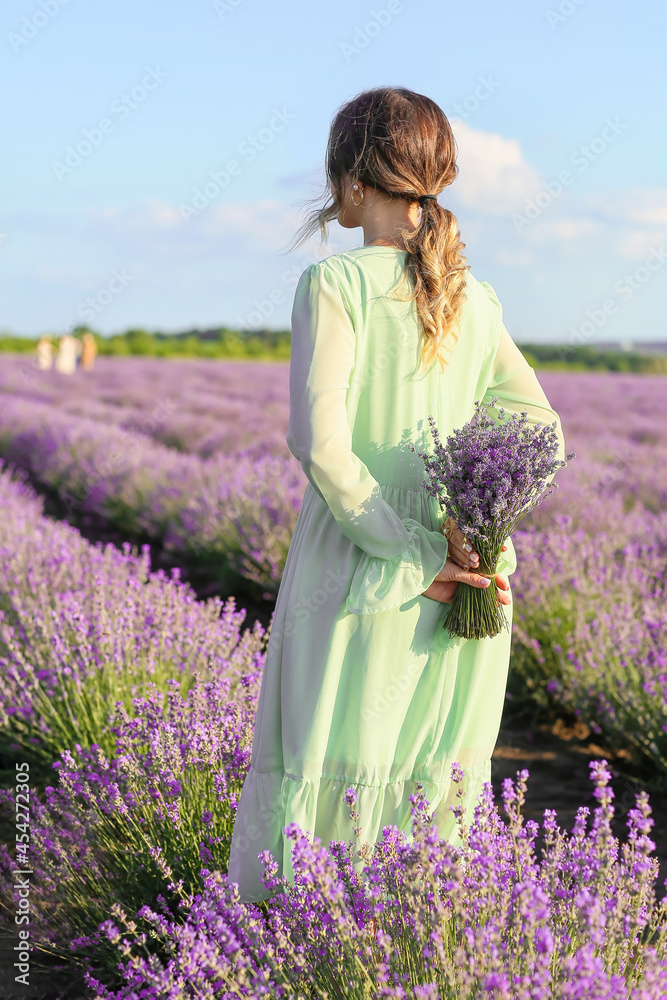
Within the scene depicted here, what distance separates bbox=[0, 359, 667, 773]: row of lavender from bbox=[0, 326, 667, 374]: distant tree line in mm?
27246

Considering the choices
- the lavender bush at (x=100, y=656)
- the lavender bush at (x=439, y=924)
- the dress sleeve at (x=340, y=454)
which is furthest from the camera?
the lavender bush at (x=100, y=656)

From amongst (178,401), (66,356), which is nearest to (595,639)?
(178,401)

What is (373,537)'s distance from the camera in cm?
153

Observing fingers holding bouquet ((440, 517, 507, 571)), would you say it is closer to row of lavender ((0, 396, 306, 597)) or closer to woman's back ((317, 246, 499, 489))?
woman's back ((317, 246, 499, 489))

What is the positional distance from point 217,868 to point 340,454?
1.15 m

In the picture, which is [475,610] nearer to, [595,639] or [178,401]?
[595,639]

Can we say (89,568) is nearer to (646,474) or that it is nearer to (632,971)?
(632,971)

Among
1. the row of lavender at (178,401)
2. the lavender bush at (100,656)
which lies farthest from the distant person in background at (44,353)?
the lavender bush at (100,656)

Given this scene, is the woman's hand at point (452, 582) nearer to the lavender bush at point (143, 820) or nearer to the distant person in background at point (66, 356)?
the lavender bush at point (143, 820)

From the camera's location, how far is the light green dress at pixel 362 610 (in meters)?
1.52

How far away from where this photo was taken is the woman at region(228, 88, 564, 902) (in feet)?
5.03

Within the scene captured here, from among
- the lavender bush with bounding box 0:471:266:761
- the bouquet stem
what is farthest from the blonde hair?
the lavender bush with bounding box 0:471:266:761

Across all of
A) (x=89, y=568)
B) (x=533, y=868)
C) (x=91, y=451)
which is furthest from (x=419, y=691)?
(x=91, y=451)

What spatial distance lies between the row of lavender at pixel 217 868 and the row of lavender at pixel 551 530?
4.26ft
